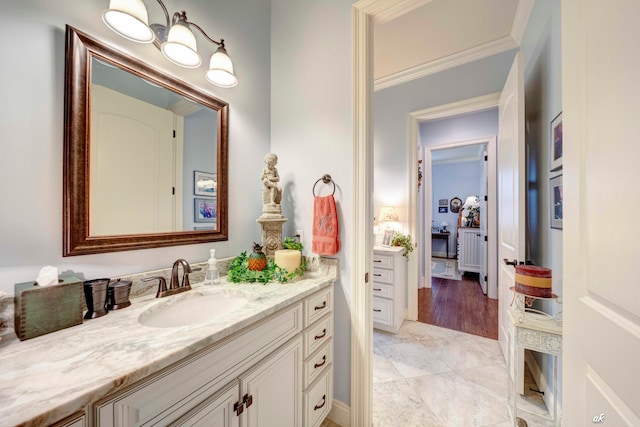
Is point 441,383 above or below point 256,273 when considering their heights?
below

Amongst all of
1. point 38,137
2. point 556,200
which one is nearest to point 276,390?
point 38,137

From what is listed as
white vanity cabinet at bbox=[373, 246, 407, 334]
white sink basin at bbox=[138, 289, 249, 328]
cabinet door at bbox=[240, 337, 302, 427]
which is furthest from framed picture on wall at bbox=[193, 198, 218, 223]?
white vanity cabinet at bbox=[373, 246, 407, 334]

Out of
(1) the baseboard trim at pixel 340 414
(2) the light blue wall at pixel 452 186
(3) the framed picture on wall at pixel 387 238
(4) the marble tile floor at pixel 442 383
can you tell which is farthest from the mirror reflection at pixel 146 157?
(2) the light blue wall at pixel 452 186

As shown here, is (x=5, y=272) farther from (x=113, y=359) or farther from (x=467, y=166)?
(x=467, y=166)

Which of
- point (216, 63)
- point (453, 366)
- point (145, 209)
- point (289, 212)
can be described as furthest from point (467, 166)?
point (145, 209)

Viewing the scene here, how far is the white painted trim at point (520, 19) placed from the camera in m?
1.90

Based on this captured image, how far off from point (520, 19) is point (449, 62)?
2.26 feet

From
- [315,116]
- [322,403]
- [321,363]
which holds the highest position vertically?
[315,116]

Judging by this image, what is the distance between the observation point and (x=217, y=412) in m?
0.77

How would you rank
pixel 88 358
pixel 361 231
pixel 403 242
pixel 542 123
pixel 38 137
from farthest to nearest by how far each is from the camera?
pixel 403 242
pixel 542 123
pixel 361 231
pixel 38 137
pixel 88 358

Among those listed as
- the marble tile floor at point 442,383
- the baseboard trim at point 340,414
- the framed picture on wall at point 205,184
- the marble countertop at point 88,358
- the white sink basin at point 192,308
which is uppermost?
the framed picture on wall at point 205,184

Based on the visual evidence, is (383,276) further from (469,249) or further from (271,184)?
(469,249)

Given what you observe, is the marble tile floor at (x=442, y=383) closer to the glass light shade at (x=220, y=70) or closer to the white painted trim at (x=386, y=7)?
the glass light shade at (x=220, y=70)

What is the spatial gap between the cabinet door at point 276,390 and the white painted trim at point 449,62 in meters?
3.13
